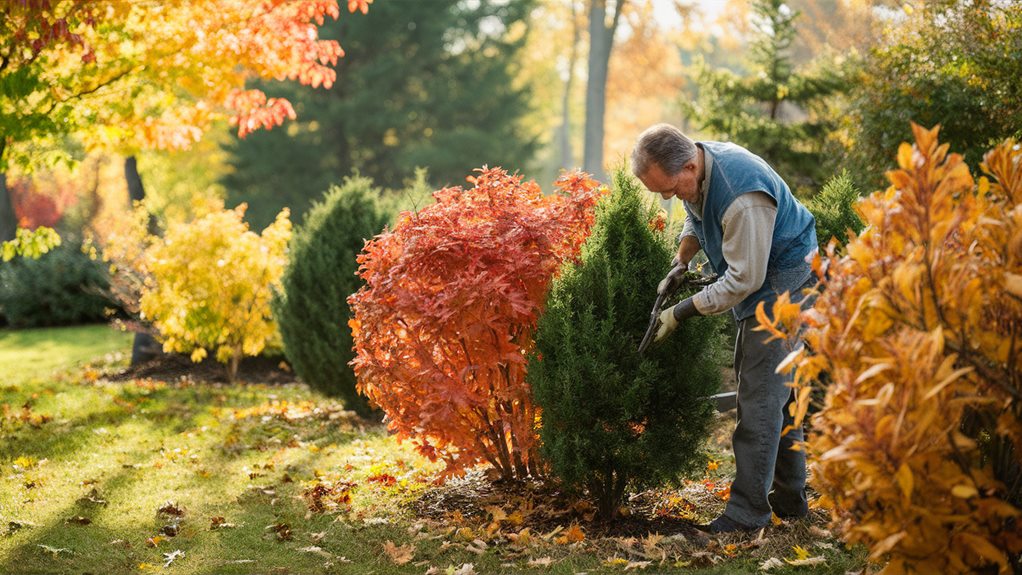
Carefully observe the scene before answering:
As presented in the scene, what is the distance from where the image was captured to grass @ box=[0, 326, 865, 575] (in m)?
3.70

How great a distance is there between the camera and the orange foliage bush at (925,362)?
2.26 meters

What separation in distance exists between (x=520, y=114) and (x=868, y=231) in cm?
2078

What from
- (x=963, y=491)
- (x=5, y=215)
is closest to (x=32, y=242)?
(x=963, y=491)

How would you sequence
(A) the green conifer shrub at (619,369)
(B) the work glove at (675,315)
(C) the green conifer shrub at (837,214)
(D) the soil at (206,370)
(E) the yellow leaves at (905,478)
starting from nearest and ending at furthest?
(E) the yellow leaves at (905,478) < (B) the work glove at (675,315) < (A) the green conifer shrub at (619,369) < (C) the green conifer shrub at (837,214) < (D) the soil at (206,370)

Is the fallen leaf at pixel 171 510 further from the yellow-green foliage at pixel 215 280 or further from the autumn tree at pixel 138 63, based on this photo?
the yellow-green foliage at pixel 215 280

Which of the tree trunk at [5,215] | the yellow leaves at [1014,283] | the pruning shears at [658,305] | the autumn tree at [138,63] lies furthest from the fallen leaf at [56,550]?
the tree trunk at [5,215]

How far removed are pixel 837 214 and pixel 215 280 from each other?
6293 mm

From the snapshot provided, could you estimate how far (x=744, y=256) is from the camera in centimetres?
357

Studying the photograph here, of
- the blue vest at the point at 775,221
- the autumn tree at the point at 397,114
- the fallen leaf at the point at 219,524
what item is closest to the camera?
the blue vest at the point at 775,221

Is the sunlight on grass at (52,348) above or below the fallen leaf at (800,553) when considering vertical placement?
below

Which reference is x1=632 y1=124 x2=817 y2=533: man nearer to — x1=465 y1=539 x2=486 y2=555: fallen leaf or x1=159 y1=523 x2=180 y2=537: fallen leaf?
x1=465 y1=539 x2=486 y2=555: fallen leaf

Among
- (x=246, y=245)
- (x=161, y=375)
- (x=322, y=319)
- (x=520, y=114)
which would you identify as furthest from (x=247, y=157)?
(x=322, y=319)

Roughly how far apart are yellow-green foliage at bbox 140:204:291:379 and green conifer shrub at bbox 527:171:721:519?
5615 mm

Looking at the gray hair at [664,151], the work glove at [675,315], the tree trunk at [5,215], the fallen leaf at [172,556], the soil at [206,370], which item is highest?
the tree trunk at [5,215]
